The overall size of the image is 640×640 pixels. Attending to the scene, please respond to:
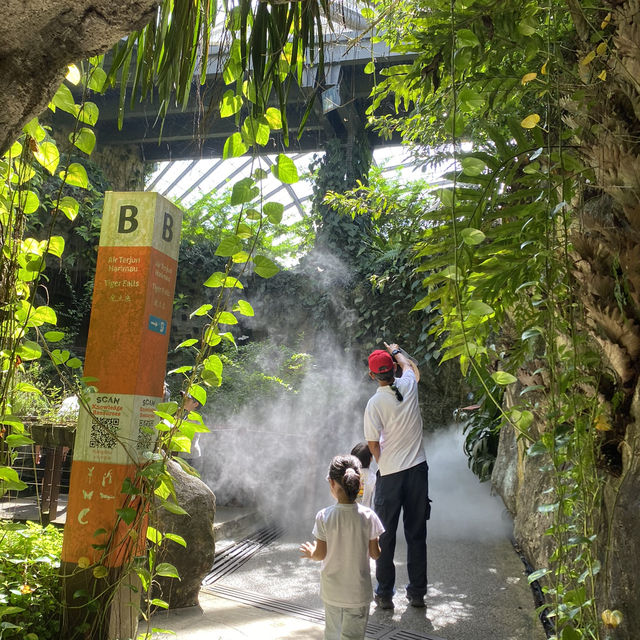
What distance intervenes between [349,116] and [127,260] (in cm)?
873

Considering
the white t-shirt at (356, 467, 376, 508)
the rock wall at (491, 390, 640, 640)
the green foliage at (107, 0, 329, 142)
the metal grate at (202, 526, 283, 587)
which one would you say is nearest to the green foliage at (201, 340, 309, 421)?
the metal grate at (202, 526, 283, 587)

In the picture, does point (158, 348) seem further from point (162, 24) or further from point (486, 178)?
point (486, 178)

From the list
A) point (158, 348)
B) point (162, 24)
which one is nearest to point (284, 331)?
point (158, 348)

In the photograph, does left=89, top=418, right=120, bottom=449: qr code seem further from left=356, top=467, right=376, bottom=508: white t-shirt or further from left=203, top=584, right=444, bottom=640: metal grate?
left=356, top=467, right=376, bottom=508: white t-shirt

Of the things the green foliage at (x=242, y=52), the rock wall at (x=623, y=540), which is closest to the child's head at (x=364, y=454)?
the rock wall at (x=623, y=540)

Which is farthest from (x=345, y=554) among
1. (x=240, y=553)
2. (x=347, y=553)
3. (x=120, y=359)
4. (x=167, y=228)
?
(x=240, y=553)

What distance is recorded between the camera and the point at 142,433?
2348mm

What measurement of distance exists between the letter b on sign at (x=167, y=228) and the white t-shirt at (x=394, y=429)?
2.04 m

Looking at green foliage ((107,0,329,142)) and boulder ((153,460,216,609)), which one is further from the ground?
green foliage ((107,0,329,142))

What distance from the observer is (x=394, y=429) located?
403 centimetres

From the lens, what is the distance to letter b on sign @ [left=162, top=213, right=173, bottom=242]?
2512mm

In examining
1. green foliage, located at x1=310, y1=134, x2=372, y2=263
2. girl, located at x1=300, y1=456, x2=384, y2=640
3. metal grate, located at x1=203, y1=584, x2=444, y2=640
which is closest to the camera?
girl, located at x1=300, y1=456, x2=384, y2=640

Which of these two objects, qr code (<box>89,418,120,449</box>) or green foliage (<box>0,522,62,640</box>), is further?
qr code (<box>89,418,120,449</box>)

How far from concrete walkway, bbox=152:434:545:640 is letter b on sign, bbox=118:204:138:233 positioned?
2.22 m
